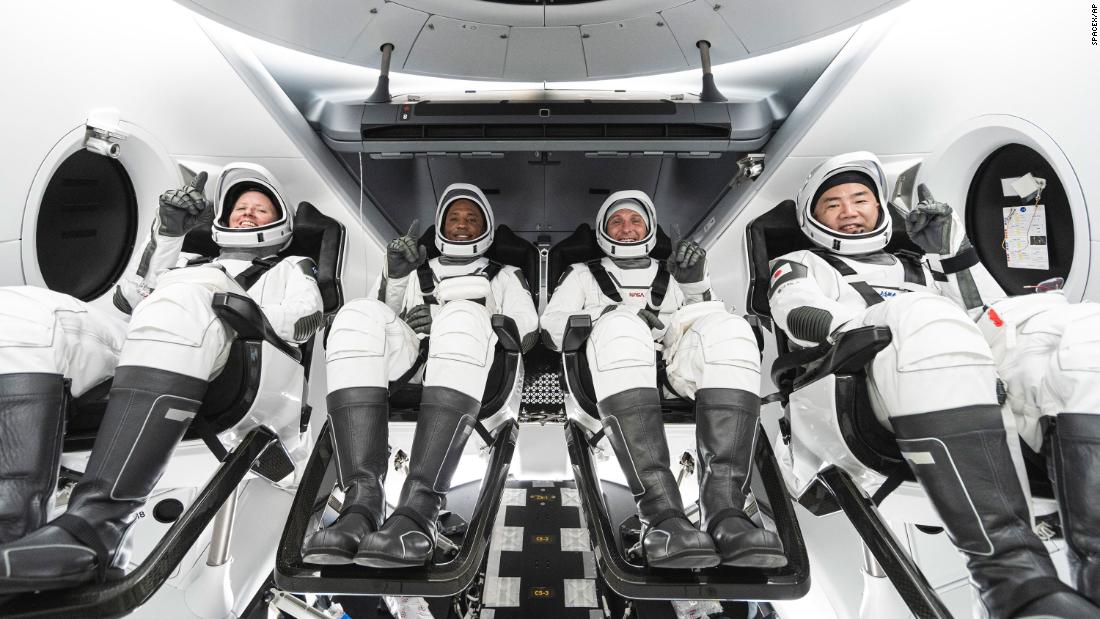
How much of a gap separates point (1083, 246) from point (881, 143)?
2.65 ft

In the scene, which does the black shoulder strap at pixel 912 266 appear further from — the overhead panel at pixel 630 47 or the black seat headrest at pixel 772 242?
the overhead panel at pixel 630 47

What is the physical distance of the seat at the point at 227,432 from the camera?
1.13m

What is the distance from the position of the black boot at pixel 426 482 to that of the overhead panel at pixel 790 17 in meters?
1.68

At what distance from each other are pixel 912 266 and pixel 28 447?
2.84 metres

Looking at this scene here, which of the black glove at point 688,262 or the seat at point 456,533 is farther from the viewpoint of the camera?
the black glove at point 688,262

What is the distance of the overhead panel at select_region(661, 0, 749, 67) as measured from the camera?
205cm

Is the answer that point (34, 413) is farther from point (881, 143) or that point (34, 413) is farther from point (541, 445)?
point (881, 143)

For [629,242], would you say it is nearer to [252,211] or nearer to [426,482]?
[426,482]

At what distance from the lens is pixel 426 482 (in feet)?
4.83

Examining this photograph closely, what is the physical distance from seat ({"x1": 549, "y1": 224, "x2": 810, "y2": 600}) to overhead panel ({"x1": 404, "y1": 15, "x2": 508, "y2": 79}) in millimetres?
1319

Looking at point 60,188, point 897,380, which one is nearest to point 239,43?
point 60,188

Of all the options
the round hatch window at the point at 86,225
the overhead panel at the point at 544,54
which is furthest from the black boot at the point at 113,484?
the overhead panel at the point at 544,54

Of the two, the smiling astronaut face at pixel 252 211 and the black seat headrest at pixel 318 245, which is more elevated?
the smiling astronaut face at pixel 252 211

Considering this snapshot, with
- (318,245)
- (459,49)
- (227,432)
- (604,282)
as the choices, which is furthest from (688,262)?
(227,432)
